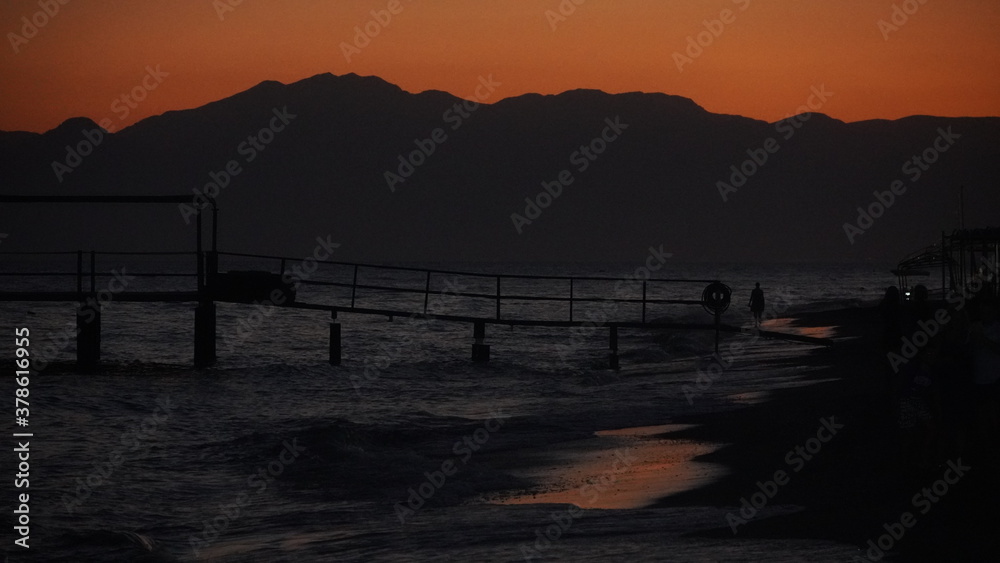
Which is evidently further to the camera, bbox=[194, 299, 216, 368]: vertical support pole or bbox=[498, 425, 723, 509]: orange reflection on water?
bbox=[194, 299, 216, 368]: vertical support pole

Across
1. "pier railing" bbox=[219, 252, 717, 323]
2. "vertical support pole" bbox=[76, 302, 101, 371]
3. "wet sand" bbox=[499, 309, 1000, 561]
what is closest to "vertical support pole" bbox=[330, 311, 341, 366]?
"pier railing" bbox=[219, 252, 717, 323]

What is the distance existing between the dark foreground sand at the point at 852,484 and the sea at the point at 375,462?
0.31 metres

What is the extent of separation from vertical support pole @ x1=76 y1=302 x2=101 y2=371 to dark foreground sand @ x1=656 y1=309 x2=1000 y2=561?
15592 millimetres

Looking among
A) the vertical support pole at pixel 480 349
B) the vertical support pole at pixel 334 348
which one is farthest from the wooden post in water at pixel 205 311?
the vertical support pole at pixel 480 349

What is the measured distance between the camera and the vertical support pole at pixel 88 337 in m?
23.3

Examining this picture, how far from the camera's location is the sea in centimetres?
766

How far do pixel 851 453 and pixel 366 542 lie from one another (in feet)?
16.0

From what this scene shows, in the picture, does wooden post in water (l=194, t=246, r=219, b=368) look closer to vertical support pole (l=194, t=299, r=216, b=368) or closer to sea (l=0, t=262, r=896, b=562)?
vertical support pole (l=194, t=299, r=216, b=368)

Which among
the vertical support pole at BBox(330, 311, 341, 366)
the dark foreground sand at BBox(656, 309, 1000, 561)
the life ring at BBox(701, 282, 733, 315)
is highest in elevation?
the life ring at BBox(701, 282, 733, 315)

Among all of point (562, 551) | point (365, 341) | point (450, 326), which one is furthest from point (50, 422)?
point (450, 326)

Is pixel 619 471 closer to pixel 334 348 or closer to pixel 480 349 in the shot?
pixel 480 349

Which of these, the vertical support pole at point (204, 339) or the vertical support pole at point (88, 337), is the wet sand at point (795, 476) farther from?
the vertical support pole at point (88, 337)

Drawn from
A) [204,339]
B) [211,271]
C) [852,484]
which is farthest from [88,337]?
[852,484]

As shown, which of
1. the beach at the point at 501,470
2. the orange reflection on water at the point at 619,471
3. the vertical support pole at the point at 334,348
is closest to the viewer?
the beach at the point at 501,470
